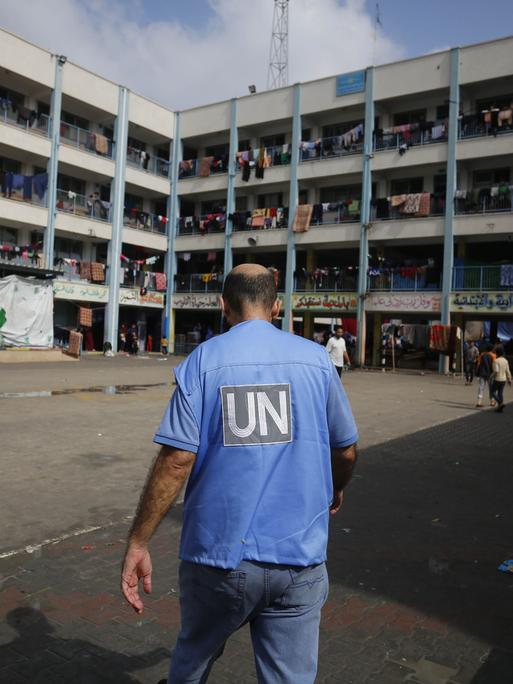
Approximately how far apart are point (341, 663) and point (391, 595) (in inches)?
36.3

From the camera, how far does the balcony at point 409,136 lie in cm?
2929

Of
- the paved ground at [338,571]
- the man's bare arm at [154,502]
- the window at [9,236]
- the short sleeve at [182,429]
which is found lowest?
the paved ground at [338,571]

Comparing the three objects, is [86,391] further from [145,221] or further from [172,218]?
[172,218]

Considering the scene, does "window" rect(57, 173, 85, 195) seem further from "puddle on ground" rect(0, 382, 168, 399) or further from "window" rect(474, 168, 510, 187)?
A: "window" rect(474, 168, 510, 187)

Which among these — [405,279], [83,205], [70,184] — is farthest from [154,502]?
[70,184]

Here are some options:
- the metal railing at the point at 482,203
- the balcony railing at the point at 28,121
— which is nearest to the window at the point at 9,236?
the balcony railing at the point at 28,121

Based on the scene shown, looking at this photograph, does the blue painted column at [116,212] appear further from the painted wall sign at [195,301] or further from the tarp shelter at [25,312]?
the tarp shelter at [25,312]

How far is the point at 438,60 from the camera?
2909 cm

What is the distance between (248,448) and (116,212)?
3434 centimetres

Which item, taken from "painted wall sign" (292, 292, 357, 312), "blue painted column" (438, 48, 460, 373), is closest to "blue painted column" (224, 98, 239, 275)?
"painted wall sign" (292, 292, 357, 312)

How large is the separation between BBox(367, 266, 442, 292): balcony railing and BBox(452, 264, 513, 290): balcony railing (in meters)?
0.94

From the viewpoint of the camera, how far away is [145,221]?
37.2m

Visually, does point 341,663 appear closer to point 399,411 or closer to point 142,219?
point 399,411

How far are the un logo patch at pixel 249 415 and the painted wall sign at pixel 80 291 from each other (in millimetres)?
31185
